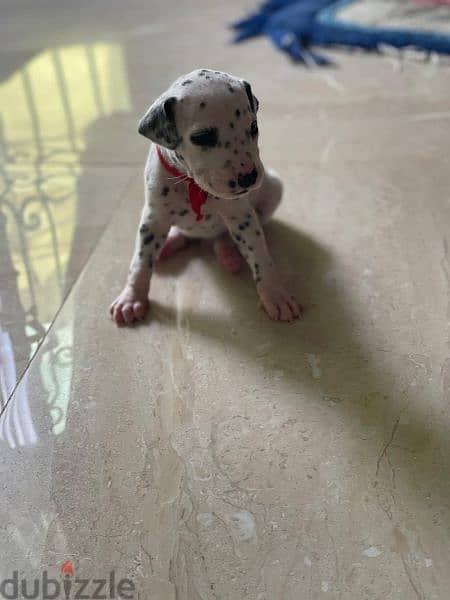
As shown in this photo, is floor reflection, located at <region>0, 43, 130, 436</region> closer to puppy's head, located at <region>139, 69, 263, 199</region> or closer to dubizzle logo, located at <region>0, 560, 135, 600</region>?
dubizzle logo, located at <region>0, 560, 135, 600</region>

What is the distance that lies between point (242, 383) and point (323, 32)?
2.24 meters

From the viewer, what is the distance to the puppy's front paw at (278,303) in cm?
140

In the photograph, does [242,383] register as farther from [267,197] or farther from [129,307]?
[267,197]

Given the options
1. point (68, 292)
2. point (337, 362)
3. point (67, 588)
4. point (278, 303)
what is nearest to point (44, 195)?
point (68, 292)

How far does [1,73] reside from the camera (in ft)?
9.45

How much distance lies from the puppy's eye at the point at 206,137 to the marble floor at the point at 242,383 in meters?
0.47

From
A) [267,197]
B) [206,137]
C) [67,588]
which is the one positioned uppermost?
[206,137]

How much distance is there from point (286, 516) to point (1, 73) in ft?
8.69

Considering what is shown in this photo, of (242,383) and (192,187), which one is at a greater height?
(192,187)

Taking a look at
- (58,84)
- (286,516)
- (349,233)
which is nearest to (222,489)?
(286,516)

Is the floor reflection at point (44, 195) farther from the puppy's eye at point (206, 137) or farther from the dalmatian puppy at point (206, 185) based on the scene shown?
the puppy's eye at point (206, 137)

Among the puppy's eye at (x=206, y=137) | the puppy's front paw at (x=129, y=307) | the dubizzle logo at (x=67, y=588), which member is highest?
the puppy's eye at (x=206, y=137)

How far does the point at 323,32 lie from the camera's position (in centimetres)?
289

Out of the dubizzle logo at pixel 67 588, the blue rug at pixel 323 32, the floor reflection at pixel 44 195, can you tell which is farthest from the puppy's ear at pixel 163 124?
the blue rug at pixel 323 32
